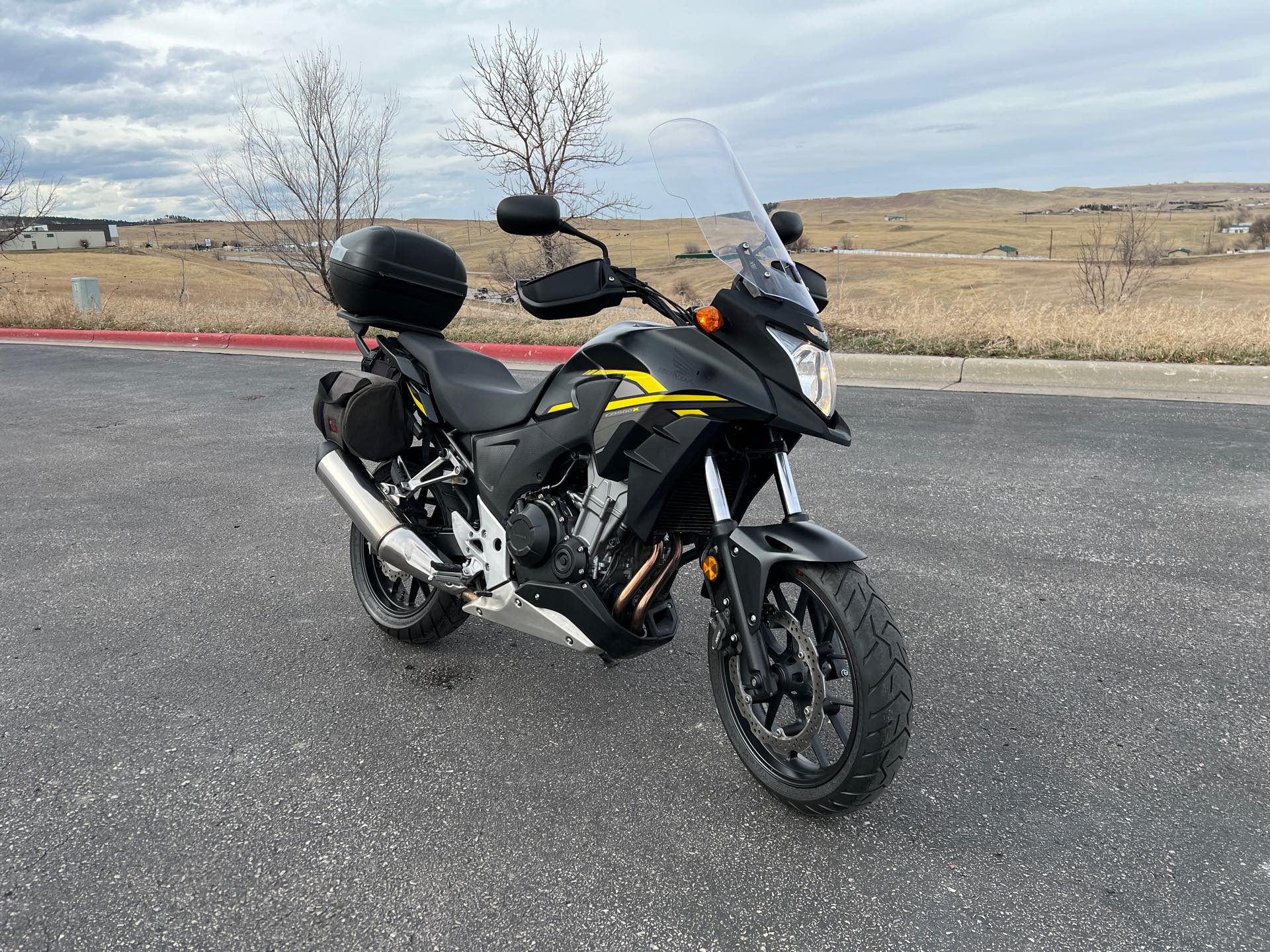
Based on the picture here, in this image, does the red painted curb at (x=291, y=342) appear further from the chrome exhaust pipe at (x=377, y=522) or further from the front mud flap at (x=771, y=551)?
the front mud flap at (x=771, y=551)

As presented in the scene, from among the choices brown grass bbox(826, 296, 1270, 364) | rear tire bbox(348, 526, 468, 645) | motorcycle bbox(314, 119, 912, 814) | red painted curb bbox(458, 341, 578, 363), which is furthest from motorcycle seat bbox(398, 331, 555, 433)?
brown grass bbox(826, 296, 1270, 364)

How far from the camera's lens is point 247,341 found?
12250 millimetres

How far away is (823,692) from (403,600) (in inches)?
83.5

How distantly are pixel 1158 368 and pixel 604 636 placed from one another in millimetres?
7637

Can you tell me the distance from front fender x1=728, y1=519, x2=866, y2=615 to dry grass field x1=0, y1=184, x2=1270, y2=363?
27.6 inches

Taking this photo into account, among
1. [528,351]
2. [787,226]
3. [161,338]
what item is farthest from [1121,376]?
[161,338]

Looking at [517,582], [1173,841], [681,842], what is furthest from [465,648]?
[1173,841]

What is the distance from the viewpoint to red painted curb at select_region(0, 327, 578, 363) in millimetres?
10555

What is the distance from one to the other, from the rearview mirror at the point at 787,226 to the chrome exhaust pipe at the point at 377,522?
1606 mm

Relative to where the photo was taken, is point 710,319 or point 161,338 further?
point 161,338

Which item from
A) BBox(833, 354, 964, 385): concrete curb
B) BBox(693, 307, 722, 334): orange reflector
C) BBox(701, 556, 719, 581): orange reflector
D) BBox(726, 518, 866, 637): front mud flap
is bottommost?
BBox(833, 354, 964, 385): concrete curb

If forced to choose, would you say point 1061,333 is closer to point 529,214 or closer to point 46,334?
point 529,214

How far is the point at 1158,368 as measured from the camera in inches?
331

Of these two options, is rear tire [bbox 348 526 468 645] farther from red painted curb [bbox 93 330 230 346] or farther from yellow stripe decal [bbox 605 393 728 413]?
red painted curb [bbox 93 330 230 346]
